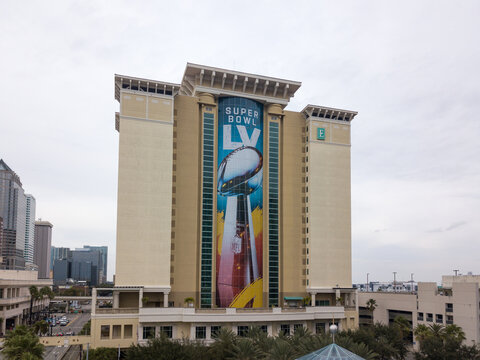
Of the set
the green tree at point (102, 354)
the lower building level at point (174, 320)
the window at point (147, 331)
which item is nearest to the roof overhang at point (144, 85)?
the lower building level at point (174, 320)

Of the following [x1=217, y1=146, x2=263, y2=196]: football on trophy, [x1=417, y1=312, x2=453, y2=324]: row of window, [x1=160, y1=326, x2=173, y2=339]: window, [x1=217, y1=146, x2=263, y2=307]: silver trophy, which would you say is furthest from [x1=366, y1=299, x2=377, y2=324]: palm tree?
[x1=160, y1=326, x2=173, y2=339]: window

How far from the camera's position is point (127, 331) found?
91.4 metres

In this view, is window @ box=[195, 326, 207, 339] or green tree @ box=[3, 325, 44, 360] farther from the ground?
green tree @ box=[3, 325, 44, 360]

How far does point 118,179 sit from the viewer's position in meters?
98.1

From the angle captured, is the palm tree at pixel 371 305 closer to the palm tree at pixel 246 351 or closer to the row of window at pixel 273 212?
the row of window at pixel 273 212

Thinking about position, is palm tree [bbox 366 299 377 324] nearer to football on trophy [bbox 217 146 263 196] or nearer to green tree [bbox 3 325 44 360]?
football on trophy [bbox 217 146 263 196]

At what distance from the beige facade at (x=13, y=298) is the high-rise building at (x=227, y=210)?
57.3 meters

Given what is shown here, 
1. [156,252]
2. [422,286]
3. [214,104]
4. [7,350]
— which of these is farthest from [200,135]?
[422,286]

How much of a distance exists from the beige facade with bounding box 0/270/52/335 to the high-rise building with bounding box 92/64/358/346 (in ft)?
188

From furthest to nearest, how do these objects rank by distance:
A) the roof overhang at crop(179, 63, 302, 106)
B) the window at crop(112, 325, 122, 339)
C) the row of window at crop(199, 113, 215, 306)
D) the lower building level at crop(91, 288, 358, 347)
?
the roof overhang at crop(179, 63, 302, 106)
the row of window at crop(199, 113, 215, 306)
the window at crop(112, 325, 122, 339)
the lower building level at crop(91, 288, 358, 347)

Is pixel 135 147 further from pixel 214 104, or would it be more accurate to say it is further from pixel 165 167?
pixel 214 104

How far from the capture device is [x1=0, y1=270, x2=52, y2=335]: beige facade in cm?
13512

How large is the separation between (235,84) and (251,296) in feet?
158

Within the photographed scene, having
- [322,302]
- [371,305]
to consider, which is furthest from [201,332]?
[371,305]
